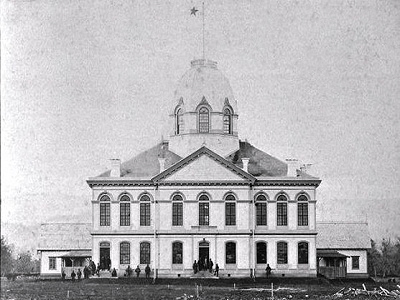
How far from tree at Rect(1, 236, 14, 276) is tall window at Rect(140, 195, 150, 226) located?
123 inches

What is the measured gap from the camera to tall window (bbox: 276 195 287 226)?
22.9 meters

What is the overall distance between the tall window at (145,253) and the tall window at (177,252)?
605mm

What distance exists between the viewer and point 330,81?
54.2ft

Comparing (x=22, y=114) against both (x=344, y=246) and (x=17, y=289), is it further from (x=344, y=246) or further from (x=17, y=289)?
(x=344, y=246)

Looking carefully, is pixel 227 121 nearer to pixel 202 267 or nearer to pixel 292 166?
pixel 292 166

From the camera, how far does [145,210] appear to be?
22.9 m

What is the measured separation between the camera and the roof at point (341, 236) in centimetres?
1919

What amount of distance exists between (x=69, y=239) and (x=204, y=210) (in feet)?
13.8

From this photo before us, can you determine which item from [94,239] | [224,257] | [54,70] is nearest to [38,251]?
[94,239]

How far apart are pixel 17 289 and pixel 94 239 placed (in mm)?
5194

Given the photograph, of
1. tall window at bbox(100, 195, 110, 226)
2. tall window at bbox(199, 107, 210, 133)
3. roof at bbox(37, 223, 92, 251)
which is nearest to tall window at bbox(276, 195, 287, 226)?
tall window at bbox(199, 107, 210, 133)

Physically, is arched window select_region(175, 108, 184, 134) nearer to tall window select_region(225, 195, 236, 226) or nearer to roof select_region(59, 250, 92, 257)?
tall window select_region(225, 195, 236, 226)

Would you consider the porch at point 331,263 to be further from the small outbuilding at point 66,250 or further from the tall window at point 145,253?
the small outbuilding at point 66,250

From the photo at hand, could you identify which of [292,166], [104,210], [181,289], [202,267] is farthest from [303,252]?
[181,289]
